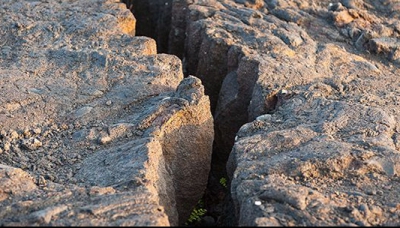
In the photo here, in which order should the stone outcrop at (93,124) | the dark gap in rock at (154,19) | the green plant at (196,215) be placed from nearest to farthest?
the stone outcrop at (93,124) → the green plant at (196,215) → the dark gap in rock at (154,19)

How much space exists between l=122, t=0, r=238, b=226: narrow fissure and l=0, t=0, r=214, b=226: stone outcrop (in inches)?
10.6

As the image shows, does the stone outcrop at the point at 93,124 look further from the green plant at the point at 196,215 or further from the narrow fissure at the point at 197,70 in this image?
the narrow fissure at the point at 197,70

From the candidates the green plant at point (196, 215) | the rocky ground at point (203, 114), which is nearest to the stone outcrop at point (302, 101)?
the rocky ground at point (203, 114)

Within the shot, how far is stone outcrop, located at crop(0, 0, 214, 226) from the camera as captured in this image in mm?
2988

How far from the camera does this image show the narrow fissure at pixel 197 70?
4.21 metres

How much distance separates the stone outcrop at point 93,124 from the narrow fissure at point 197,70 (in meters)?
0.27

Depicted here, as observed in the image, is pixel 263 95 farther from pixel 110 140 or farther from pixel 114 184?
pixel 114 184

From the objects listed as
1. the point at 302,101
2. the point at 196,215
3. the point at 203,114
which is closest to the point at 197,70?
the point at 203,114

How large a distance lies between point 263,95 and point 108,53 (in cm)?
129

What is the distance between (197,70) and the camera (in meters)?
5.15

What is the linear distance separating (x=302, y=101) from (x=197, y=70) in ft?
4.23

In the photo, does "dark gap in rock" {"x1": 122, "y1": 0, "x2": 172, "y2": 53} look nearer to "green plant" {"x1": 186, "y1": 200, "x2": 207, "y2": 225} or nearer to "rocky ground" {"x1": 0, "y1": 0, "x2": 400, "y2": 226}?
"rocky ground" {"x1": 0, "y1": 0, "x2": 400, "y2": 226}

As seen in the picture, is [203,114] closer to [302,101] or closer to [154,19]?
[302,101]

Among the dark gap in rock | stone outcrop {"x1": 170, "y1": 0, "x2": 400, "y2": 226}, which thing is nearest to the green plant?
stone outcrop {"x1": 170, "y1": 0, "x2": 400, "y2": 226}
